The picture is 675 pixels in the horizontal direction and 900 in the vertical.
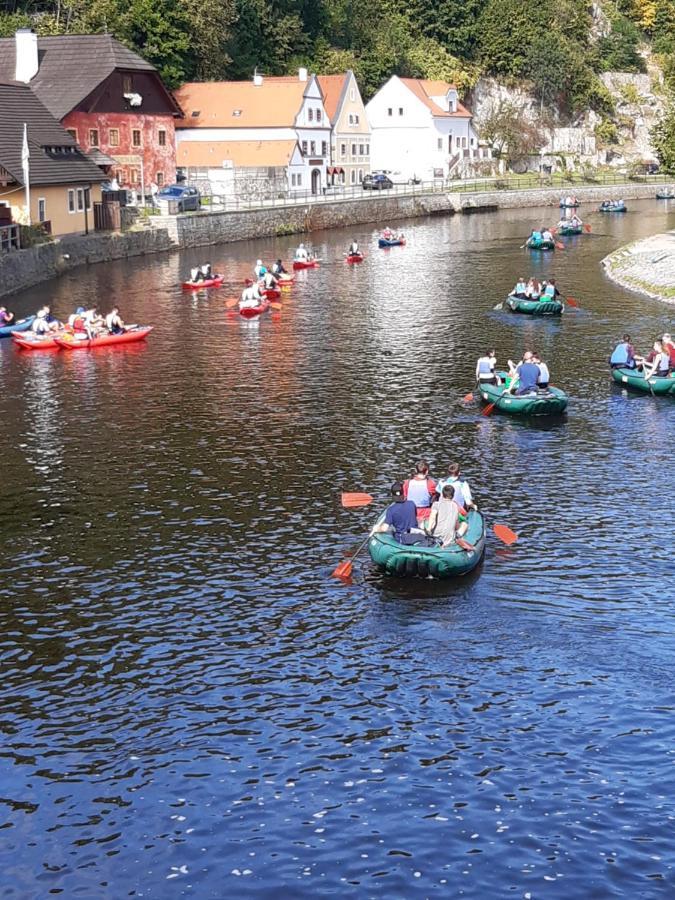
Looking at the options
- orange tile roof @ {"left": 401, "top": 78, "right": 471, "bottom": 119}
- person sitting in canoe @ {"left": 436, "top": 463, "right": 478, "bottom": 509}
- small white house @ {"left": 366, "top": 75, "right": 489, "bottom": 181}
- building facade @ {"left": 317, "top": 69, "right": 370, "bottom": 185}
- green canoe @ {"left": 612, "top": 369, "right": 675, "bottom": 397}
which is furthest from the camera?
orange tile roof @ {"left": 401, "top": 78, "right": 471, "bottom": 119}

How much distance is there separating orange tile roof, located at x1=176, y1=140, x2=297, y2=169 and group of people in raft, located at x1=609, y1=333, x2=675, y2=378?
73.3m

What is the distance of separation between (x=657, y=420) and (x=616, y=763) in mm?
21028

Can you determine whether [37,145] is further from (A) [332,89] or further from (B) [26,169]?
(A) [332,89]

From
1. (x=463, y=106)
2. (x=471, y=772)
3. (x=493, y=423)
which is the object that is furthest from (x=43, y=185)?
(x=463, y=106)

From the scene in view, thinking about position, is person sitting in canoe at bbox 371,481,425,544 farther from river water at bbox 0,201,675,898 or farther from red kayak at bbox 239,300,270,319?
red kayak at bbox 239,300,270,319

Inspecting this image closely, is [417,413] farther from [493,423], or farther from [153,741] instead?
[153,741]

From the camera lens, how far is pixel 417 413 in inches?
1560

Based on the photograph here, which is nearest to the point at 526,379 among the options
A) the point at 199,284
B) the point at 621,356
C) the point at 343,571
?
the point at 621,356

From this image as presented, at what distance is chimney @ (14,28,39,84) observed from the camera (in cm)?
8938

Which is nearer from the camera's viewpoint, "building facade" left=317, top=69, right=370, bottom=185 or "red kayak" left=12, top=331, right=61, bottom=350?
"red kayak" left=12, top=331, right=61, bottom=350

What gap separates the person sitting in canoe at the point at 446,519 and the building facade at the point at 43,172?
48.8 meters

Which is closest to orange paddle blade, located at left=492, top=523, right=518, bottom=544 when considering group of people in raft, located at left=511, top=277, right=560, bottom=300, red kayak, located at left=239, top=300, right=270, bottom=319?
group of people in raft, located at left=511, top=277, right=560, bottom=300

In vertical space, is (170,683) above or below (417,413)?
below

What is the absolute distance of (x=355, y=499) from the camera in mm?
29297
